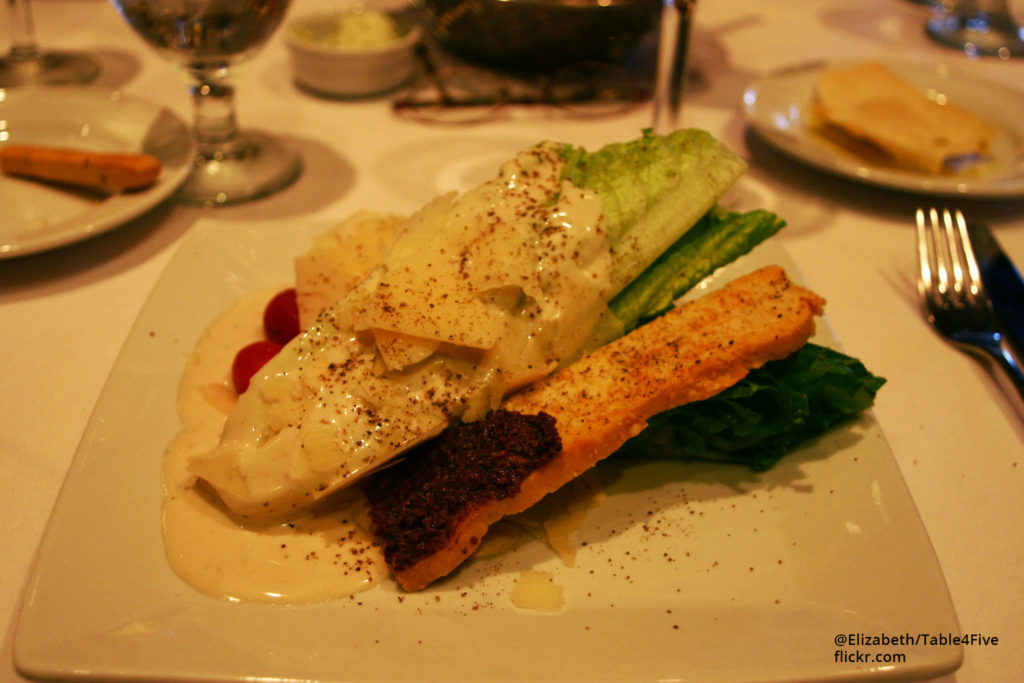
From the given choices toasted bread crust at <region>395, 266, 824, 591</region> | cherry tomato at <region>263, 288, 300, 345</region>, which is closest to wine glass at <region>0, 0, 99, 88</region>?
cherry tomato at <region>263, 288, 300, 345</region>

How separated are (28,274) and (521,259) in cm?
208

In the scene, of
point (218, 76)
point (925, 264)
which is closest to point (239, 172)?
Answer: point (218, 76)

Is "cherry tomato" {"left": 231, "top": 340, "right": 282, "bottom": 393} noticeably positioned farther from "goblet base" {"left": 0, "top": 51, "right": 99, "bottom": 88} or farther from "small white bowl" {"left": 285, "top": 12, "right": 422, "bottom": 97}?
"goblet base" {"left": 0, "top": 51, "right": 99, "bottom": 88}

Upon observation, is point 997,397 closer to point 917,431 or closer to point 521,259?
point 917,431

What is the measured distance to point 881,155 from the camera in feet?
12.4

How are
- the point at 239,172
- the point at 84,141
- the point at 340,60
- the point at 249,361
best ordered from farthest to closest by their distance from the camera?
the point at 340,60 < the point at 239,172 < the point at 84,141 < the point at 249,361

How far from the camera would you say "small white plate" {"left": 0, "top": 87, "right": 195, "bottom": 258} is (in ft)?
9.93

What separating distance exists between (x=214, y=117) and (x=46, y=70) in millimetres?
1643

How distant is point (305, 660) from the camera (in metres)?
1.57

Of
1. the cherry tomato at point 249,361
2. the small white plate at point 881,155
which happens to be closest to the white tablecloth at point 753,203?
the small white plate at point 881,155

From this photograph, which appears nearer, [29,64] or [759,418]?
[759,418]

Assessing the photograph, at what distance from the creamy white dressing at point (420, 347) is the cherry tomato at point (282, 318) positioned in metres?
0.31

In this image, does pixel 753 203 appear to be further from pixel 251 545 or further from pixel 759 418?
pixel 251 545

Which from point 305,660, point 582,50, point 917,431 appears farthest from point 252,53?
point 917,431
